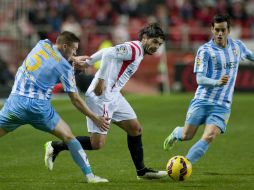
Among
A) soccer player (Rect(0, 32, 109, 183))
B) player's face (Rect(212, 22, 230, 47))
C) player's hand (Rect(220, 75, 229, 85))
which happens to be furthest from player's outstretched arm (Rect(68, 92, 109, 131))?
player's face (Rect(212, 22, 230, 47))

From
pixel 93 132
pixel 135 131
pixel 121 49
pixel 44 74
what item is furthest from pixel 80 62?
pixel 44 74

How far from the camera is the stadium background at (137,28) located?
28570 mm

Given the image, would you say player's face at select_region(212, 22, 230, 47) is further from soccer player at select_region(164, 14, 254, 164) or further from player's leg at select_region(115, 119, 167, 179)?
player's leg at select_region(115, 119, 167, 179)

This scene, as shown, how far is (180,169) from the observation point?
970 centimetres

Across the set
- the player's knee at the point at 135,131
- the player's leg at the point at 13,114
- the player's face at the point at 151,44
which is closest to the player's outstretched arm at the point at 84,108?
the player's leg at the point at 13,114

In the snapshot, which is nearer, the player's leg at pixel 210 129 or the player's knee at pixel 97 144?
the player's leg at pixel 210 129

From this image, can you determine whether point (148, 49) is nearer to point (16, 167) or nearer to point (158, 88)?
point (16, 167)

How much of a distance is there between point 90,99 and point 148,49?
106 cm

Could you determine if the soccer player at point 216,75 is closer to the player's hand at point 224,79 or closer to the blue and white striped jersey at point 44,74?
the player's hand at point 224,79

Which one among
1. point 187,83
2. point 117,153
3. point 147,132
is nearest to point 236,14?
point 187,83

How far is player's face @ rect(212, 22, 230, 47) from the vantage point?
1034 centimetres

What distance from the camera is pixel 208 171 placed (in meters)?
10.8

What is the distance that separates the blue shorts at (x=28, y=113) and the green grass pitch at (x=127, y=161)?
0.76 metres

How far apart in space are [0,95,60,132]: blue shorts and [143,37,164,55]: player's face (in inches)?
62.5
